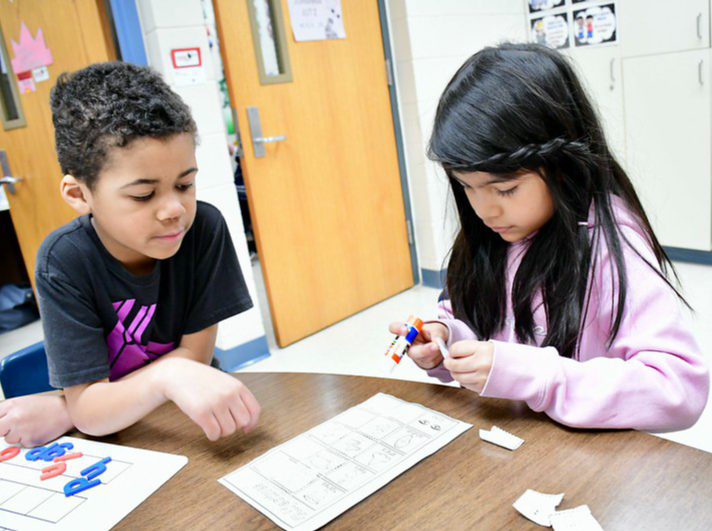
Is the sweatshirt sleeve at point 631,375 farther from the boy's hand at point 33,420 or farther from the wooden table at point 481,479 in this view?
the boy's hand at point 33,420

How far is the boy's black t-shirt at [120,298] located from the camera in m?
0.91

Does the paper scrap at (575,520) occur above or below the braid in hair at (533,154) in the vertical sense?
below

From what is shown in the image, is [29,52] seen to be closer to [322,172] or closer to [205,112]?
[205,112]

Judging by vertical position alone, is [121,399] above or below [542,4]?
below

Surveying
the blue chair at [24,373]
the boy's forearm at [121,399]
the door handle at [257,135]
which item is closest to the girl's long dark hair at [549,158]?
the boy's forearm at [121,399]

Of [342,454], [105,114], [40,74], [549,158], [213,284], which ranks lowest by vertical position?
[342,454]

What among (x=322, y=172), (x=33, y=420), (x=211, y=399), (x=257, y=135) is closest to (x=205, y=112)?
(x=257, y=135)

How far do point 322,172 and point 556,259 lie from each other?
6.22 ft

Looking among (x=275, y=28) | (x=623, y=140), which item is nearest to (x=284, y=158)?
(x=275, y=28)

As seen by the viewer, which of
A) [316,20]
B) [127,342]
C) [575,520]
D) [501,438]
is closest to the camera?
[575,520]

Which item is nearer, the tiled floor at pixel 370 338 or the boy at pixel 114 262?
the boy at pixel 114 262

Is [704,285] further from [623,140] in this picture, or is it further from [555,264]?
[555,264]

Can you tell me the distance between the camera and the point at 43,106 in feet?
8.31

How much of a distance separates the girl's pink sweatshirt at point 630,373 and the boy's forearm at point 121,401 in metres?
0.44
